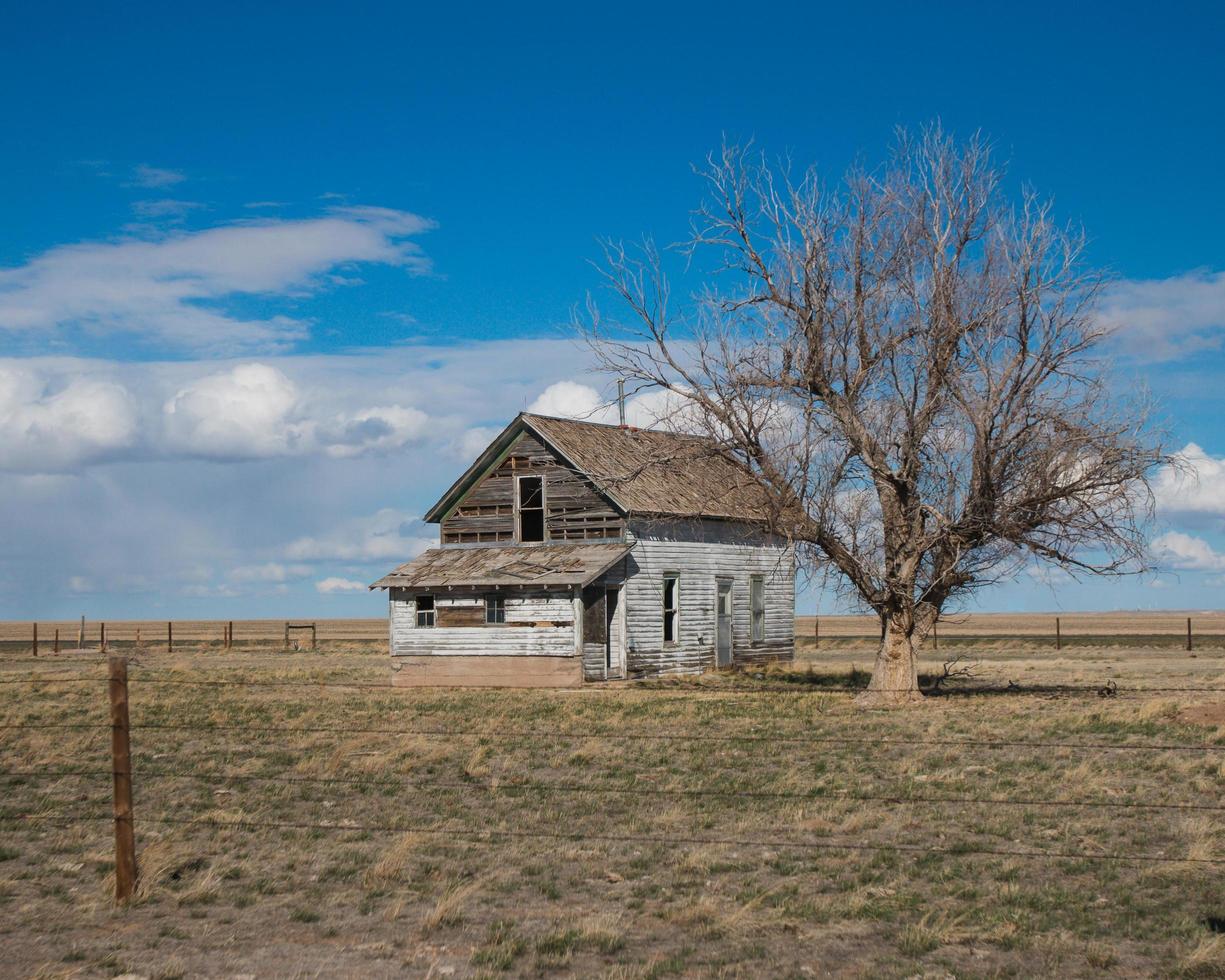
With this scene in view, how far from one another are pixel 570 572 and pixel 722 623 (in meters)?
6.07

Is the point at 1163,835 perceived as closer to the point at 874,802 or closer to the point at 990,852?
the point at 990,852

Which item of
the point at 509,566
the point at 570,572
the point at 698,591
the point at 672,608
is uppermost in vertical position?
the point at 509,566

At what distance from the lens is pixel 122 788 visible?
9.64 meters

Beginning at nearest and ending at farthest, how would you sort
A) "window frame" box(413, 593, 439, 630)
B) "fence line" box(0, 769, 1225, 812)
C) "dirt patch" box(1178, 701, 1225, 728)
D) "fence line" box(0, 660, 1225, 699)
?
1. "fence line" box(0, 769, 1225, 812)
2. "dirt patch" box(1178, 701, 1225, 728)
3. "fence line" box(0, 660, 1225, 699)
4. "window frame" box(413, 593, 439, 630)

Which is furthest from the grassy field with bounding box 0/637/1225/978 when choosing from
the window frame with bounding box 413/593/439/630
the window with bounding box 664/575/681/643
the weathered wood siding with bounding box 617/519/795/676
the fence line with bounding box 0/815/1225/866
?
the window with bounding box 664/575/681/643

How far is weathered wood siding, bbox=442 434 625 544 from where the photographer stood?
105 feet

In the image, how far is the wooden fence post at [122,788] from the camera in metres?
9.56

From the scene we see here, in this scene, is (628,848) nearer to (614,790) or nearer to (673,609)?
(614,790)

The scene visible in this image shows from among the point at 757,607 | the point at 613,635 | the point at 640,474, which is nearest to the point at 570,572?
the point at 613,635

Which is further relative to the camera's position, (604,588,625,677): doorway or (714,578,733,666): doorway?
(714,578,733,666): doorway

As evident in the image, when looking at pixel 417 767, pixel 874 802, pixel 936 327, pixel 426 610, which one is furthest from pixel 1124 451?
pixel 426 610

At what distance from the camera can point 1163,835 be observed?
12.1 m

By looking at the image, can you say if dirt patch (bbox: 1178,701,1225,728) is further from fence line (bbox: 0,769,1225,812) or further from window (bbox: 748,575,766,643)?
window (bbox: 748,575,766,643)

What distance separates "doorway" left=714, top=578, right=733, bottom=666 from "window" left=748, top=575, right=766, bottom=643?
122 centimetres
